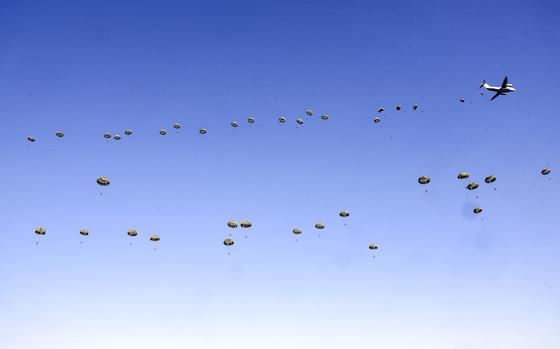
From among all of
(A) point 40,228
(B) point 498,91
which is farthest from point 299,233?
(B) point 498,91

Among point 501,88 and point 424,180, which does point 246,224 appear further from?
point 501,88

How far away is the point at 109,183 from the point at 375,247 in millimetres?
52731

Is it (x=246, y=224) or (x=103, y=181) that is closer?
(x=103, y=181)

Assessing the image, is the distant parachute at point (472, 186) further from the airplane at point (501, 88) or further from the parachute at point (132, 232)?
the parachute at point (132, 232)

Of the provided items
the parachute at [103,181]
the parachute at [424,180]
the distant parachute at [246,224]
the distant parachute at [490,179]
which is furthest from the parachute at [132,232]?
the distant parachute at [490,179]

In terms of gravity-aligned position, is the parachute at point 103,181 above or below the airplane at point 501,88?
below

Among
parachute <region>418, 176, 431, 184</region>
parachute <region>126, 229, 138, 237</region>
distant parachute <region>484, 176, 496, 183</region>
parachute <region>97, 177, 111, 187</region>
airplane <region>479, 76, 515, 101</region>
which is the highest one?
airplane <region>479, 76, 515, 101</region>

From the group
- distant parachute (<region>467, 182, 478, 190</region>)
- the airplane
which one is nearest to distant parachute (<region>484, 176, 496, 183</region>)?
distant parachute (<region>467, 182, 478, 190</region>)

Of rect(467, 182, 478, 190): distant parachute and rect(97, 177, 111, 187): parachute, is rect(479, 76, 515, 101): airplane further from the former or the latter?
rect(97, 177, 111, 187): parachute

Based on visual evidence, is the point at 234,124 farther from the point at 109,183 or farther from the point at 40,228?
the point at 40,228

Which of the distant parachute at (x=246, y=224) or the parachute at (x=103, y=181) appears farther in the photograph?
the distant parachute at (x=246, y=224)

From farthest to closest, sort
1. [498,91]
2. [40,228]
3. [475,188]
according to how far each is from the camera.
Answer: [498,91]
[40,228]
[475,188]

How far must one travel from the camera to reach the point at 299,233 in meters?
80.8

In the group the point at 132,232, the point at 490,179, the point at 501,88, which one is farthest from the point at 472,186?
the point at 132,232
